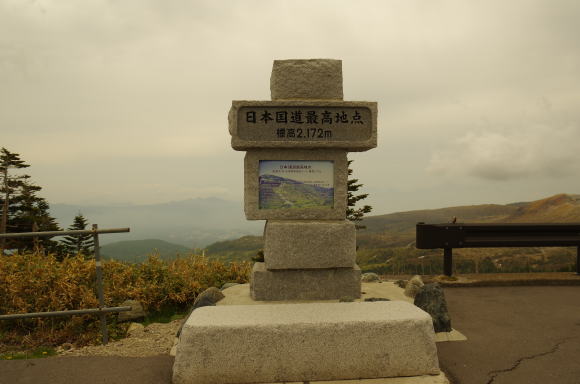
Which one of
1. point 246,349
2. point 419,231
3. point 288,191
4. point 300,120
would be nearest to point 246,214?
point 288,191

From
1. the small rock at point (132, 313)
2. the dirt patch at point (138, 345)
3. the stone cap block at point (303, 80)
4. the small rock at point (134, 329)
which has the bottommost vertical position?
the dirt patch at point (138, 345)

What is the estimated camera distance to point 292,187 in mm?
5863

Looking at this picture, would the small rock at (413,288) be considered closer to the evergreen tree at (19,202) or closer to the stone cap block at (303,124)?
the stone cap block at (303,124)

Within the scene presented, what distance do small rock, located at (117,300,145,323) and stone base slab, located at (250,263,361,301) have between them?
1831mm

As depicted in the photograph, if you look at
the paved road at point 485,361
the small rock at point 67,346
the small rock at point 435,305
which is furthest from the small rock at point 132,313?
the small rock at point 435,305

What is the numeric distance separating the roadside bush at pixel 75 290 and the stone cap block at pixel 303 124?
116 inches

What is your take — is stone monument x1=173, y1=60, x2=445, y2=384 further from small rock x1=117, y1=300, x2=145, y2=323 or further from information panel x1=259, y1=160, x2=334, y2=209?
small rock x1=117, y1=300, x2=145, y2=323

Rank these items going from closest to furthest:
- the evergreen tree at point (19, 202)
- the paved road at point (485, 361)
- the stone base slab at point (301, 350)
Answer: the stone base slab at point (301, 350) < the paved road at point (485, 361) < the evergreen tree at point (19, 202)

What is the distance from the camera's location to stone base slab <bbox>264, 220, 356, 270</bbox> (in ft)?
18.8

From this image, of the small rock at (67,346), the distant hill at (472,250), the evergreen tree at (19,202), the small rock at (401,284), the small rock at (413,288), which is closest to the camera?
the small rock at (67,346)

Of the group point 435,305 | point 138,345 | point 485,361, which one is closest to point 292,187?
point 435,305

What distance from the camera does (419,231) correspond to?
7.93 metres

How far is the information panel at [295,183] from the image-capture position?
581 cm

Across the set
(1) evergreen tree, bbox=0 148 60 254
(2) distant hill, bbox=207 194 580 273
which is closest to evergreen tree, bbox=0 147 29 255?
(1) evergreen tree, bbox=0 148 60 254
